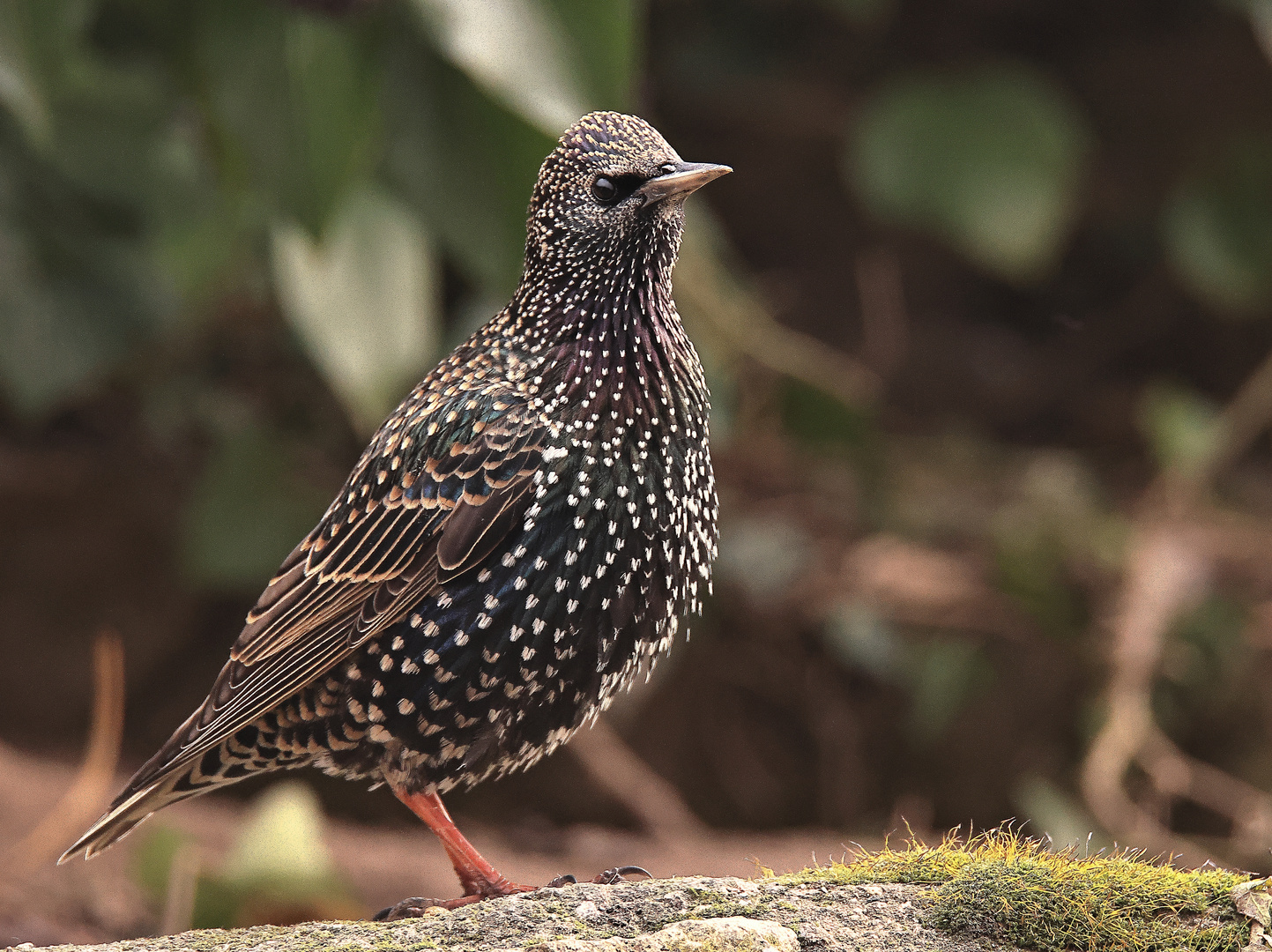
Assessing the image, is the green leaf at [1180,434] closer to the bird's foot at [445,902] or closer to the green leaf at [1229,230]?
the green leaf at [1229,230]

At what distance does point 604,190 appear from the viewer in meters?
2.81

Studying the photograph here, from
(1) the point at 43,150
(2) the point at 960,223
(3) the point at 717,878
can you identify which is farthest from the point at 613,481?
(2) the point at 960,223

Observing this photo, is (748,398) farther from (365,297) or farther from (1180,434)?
(365,297)

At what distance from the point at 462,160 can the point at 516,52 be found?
54 cm

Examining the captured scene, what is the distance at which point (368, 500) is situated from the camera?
9.82 feet

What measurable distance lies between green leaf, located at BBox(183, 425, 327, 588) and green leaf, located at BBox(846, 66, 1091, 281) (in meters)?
2.85

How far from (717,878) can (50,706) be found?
595 centimetres

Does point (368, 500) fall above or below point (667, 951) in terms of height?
→ above

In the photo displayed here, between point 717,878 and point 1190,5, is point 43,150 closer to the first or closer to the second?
point 717,878

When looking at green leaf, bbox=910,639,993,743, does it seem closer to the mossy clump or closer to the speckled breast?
the speckled breast

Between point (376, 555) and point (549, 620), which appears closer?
point (549, 620)

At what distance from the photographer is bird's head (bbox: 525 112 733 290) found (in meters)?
2.75

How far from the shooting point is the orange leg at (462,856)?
2.84 meters

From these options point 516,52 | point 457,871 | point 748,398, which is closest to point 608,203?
point 516,52
